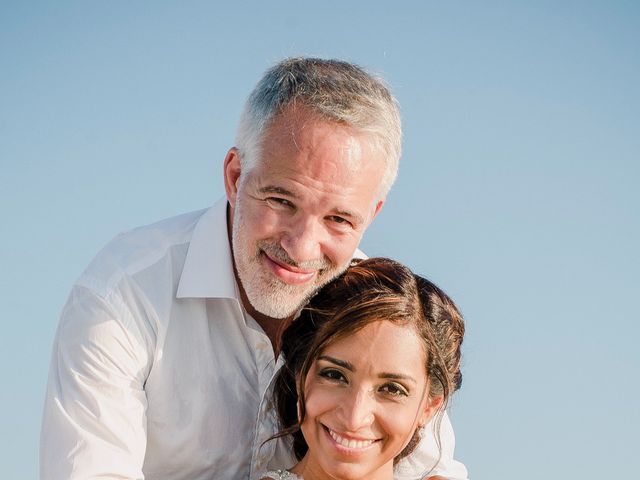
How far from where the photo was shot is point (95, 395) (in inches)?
196

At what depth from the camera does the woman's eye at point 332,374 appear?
16.7ft

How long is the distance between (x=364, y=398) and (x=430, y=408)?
0.49 metres

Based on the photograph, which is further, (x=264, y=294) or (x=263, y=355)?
(x=263, y=355)

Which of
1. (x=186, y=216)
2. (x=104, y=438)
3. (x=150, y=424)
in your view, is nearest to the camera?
(x=104, y=438)

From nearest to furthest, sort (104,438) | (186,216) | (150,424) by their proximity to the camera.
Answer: (104,438)
(150,424)
(186,216)

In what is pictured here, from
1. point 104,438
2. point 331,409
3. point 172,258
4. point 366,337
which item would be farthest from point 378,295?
point 104,438

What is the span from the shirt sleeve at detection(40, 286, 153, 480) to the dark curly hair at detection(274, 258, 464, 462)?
27.2 inches

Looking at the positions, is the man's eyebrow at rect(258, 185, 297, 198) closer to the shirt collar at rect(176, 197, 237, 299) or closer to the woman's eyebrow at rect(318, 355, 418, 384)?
the shirt collar at rect(176, 197, 237, 299)

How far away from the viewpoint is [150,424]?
5418mm

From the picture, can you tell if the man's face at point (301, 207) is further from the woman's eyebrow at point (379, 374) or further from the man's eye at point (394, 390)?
the man's eye at point (394, 390)

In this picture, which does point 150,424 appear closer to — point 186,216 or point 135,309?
point 135,309

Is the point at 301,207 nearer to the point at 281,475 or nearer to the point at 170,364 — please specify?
the point at 170,364

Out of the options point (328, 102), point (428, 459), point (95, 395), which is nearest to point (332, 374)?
point (428, 459)

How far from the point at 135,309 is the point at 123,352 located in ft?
0.70
